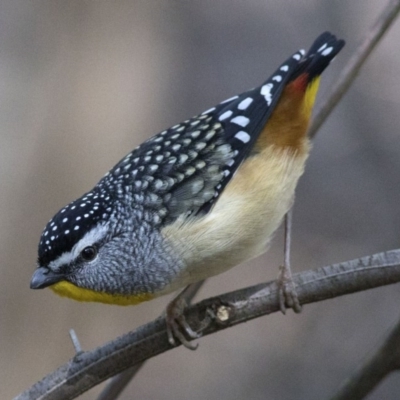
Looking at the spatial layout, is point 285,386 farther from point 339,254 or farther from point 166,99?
point 166,99

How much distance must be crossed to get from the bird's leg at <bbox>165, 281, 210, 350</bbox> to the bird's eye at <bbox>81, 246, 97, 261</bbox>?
45 centimetres

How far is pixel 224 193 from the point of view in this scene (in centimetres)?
348

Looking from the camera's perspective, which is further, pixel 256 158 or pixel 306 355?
pixel 306 355

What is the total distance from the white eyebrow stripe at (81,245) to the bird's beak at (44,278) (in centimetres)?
3

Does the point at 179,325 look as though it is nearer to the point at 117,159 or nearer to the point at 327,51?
the point at 327,51

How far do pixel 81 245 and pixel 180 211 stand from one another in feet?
1.51

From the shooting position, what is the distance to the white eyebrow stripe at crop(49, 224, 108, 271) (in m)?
3.16

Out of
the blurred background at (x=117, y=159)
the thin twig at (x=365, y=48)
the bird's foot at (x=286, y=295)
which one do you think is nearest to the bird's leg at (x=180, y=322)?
the bird's foot at (x=286, y=295)

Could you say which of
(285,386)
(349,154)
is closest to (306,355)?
(285,386)

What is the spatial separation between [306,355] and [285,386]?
11.7 inches

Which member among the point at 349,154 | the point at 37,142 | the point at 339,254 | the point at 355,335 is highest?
the point at 37,142

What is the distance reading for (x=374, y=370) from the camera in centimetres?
335

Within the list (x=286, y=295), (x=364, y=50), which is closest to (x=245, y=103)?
(x=364, y=50)

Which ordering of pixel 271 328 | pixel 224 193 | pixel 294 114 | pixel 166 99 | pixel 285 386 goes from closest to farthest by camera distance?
1. pixel 224 193
2. pixel 294 114
3. pixel 285 386
4. pixel 271 328
5. pixel 166 99
